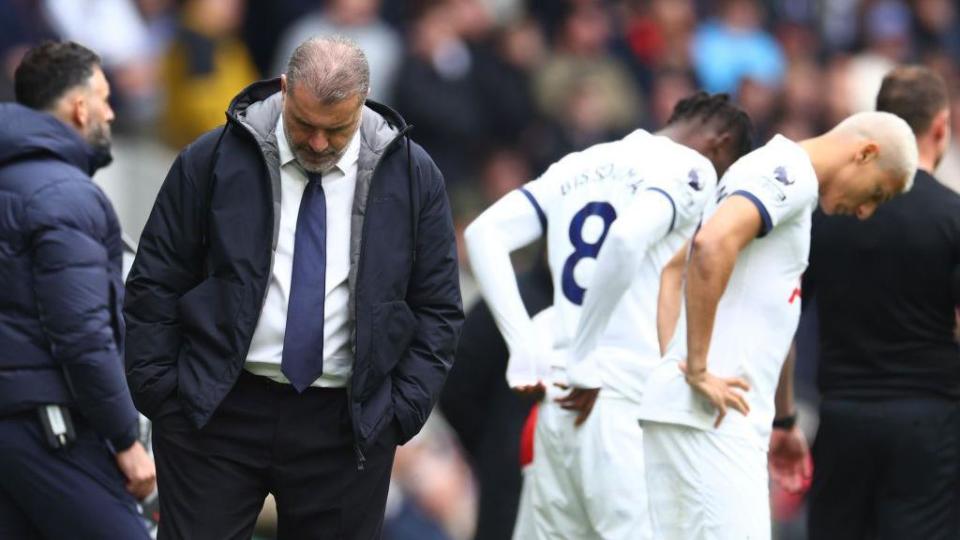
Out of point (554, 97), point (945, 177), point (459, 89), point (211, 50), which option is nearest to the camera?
point (211, 50)

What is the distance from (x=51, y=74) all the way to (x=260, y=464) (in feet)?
6.97

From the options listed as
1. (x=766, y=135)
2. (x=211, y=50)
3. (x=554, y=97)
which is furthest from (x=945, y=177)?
(x=211, y=50)

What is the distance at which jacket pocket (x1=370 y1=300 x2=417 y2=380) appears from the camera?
657 cm

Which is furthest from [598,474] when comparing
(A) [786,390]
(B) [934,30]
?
(B) [934,30]

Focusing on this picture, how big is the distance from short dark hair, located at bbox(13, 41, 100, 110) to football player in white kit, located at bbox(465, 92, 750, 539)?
5.43 feet

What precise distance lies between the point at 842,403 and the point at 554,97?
25.7 ft

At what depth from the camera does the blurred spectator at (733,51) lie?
17016mm

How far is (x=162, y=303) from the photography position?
6539 millimetres

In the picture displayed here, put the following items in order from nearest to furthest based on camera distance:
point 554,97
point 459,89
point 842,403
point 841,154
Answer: point 841,154 < point 842,403 < point 459,89 < point 554,97

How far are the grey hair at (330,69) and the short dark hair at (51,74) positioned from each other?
1.68 m

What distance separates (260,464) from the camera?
259 inches

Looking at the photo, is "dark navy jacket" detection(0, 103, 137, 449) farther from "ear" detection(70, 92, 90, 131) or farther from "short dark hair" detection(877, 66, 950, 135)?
"short dark hair" detection(877, 66, 950, 135)

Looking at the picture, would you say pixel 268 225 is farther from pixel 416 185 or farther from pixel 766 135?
pixel 766 135

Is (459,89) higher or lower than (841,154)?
lower
